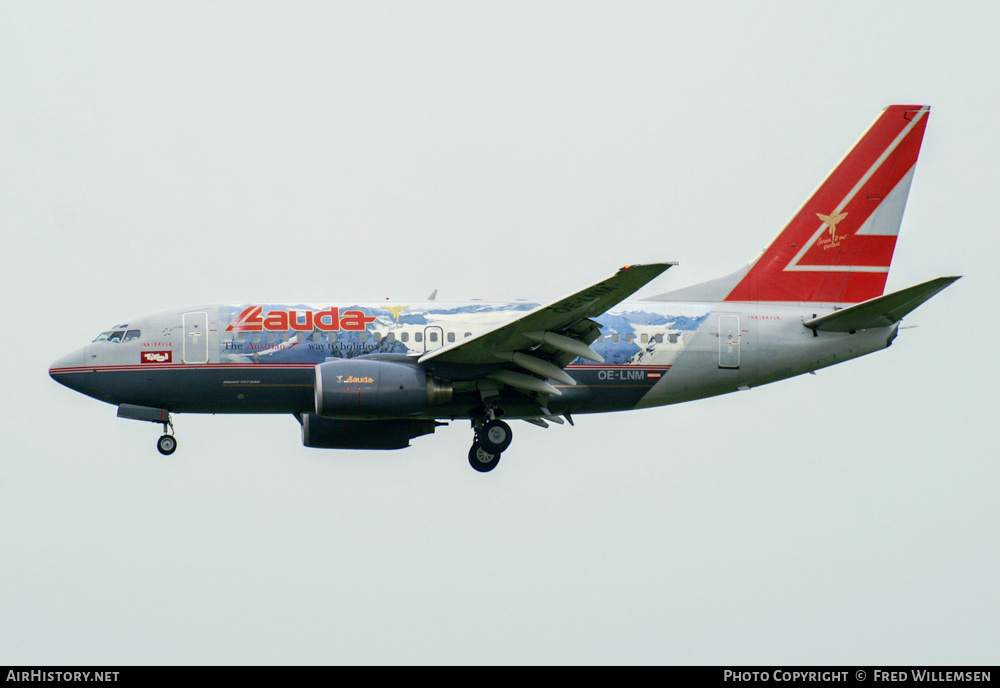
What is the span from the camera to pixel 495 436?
30656 millimetres

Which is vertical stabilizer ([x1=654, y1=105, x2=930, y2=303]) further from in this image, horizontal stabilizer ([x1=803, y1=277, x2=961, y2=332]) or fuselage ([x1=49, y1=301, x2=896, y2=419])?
horizontal stabilizer ([x1=803, y1=277, x2=961, y2=332])

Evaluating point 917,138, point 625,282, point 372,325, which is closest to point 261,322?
point 372,325

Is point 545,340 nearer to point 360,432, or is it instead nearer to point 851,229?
point 360,432

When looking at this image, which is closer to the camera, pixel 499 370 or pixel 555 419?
pixel 499 370

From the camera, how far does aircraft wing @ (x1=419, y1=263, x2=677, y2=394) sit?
2657cm

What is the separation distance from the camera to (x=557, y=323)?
2814 cm

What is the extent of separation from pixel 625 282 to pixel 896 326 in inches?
367

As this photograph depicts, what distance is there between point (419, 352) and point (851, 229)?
1184cm

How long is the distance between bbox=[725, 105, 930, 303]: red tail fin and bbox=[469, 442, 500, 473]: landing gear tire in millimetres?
7399

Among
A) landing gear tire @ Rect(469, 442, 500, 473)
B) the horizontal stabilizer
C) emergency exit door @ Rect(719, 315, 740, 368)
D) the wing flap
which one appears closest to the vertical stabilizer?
emergency exit door @ Rect(719, 315, 740, 368)

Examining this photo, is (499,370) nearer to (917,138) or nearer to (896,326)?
(896,326)

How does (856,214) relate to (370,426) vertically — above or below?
above

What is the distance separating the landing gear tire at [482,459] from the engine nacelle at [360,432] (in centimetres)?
210

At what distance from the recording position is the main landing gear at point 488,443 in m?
30.7
